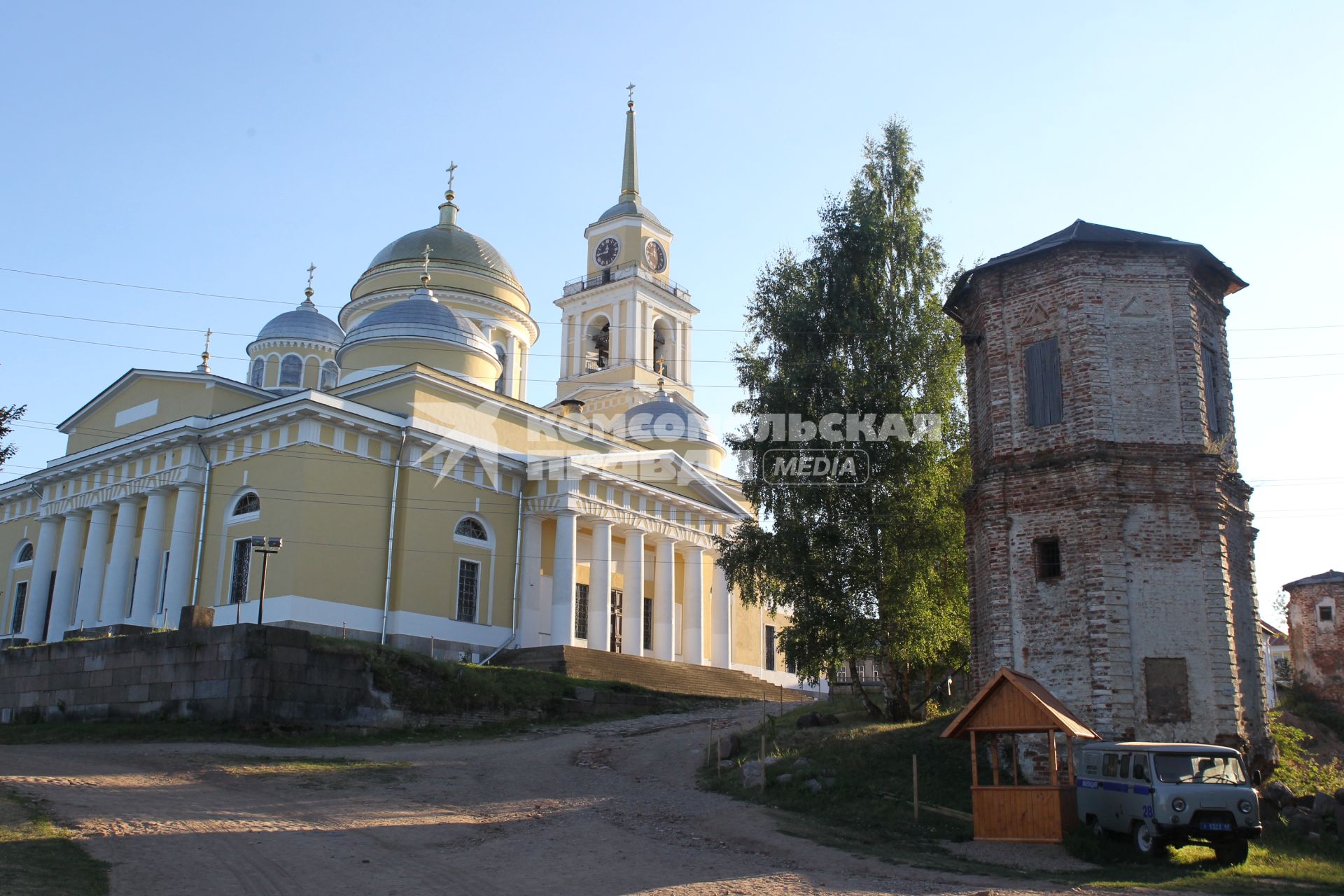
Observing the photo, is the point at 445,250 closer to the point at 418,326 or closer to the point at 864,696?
the point at 418,326

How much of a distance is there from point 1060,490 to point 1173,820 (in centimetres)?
572

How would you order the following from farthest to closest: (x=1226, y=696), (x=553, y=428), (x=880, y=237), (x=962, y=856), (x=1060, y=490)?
1. (x=553, y=428)
2. (x=880, y=237)
3. (x=1060, y=490)
4. (x=1226, y=696)
5. (x=962, y=856)

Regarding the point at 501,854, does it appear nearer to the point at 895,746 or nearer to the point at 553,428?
the point at 895,746

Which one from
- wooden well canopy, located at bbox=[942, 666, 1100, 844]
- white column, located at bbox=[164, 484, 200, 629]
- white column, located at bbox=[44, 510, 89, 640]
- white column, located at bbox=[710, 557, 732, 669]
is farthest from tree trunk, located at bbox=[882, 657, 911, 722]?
white column, located at bbox=[44, 510, 89, 640]

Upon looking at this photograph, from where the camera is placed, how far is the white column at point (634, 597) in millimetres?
36781

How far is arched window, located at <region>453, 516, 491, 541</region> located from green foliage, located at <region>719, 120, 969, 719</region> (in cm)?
1276

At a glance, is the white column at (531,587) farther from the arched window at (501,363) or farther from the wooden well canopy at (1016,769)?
the wooden well canopy at (1016,769)

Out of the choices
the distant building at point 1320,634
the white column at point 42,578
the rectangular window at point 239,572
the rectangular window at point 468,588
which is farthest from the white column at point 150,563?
the distant building at point 1320,634

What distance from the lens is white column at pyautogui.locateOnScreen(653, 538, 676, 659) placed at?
38500mm

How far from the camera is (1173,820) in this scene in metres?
13.9

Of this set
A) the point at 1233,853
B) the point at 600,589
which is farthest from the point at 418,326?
the point at 1233,853

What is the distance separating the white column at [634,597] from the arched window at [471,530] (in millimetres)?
4995

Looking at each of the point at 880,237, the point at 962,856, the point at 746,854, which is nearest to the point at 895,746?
the point at 962,856

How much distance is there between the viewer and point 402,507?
3272cm
